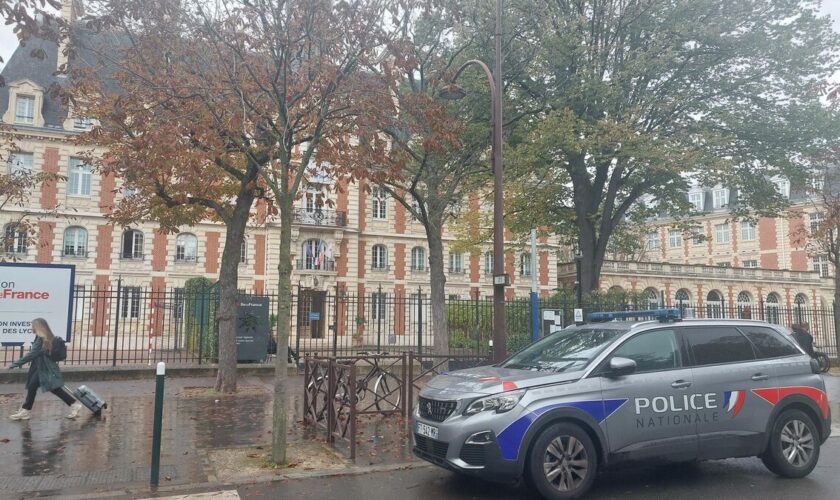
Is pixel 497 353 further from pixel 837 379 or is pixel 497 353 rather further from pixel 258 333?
pixel 837 379

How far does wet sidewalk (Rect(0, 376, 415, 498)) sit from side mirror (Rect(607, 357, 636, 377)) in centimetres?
282

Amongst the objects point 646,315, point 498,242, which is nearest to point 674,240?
point 498,242

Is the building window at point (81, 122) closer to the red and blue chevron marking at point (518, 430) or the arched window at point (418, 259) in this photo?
the red and blue chevron marking at point (518, 430)

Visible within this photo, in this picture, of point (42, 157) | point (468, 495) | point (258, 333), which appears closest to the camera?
point (468, 495)

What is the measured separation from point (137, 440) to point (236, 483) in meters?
2.86

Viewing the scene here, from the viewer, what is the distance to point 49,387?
9.86m

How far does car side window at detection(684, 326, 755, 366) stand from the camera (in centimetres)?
701

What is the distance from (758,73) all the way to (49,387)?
64.0ft

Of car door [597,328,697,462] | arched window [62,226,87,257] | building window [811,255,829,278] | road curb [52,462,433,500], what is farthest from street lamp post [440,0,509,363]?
building window [811,255,829,278]

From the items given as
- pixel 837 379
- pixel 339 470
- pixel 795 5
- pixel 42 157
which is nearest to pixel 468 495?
pixel 339 470

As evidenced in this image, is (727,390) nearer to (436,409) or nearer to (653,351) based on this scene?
(653,351)

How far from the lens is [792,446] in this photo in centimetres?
718

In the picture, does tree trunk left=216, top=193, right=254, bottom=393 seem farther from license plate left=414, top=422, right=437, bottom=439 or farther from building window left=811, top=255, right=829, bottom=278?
building window left=811, top=255, right=829, bottom=278

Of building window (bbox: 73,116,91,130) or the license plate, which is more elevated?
building window (bbox: 73,116,91,130)
